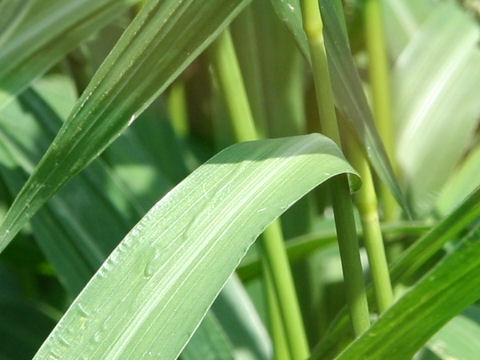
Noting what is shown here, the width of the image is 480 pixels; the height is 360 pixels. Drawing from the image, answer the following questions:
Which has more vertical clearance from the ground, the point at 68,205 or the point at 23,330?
the point at 68,205

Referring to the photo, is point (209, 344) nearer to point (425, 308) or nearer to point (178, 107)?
point (425, 308)

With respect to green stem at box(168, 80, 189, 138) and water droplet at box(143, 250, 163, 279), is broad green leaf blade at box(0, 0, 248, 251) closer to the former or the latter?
water droplet at box(143, 250, 163, 279)

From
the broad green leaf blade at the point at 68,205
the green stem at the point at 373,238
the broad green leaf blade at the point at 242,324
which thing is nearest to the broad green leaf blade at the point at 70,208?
the broad green leaf blade at the point at 68,205

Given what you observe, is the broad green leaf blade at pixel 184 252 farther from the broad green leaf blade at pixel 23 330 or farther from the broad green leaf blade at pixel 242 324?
the broad green leaf blade at pixel 23 330

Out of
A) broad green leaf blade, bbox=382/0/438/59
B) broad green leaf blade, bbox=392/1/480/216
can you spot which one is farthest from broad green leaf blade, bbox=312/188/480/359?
broad green leaf blade, bbox=382/0/438/59

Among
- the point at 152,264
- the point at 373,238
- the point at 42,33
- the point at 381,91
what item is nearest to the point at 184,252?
the point at 152,264
